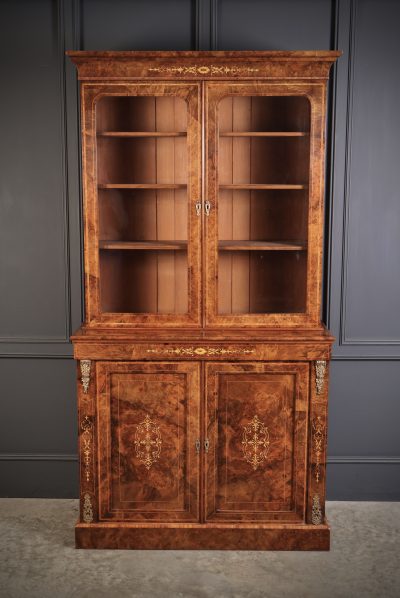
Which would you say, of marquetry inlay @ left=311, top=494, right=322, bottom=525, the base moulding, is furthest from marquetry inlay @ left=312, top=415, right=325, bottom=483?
the base moulding

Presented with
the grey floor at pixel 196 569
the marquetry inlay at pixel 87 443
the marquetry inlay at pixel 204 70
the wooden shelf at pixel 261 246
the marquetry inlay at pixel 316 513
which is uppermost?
the marquetry inlay at pixel 204 70

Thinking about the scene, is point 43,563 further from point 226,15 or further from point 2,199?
point 226,15

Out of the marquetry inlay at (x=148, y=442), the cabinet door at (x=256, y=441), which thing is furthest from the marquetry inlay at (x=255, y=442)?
the marquetry inlay at (x=148, y=442)

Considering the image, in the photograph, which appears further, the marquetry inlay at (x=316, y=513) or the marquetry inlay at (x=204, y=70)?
the marquetry inlay at (x=316, y=513)

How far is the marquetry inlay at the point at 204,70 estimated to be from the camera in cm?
249

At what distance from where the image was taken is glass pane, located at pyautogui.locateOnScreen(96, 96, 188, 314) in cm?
256

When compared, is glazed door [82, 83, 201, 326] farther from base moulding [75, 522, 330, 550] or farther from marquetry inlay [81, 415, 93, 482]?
base moulding [75, 522, 330, 550]

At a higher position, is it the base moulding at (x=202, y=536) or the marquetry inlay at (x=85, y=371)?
the marquetry inlay at (x=85, y=371)

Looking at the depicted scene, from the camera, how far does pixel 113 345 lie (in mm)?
2602

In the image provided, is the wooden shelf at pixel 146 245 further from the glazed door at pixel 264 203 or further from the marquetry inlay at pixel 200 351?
the marquetry inlay at pixel 200 351

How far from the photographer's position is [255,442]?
267cm

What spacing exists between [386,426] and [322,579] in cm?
91

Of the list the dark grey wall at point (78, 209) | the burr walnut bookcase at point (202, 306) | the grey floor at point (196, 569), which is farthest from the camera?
the dark grey wall at point (78, 209)

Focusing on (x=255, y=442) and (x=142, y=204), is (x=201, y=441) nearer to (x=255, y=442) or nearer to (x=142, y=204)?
(x=255, y=442)
